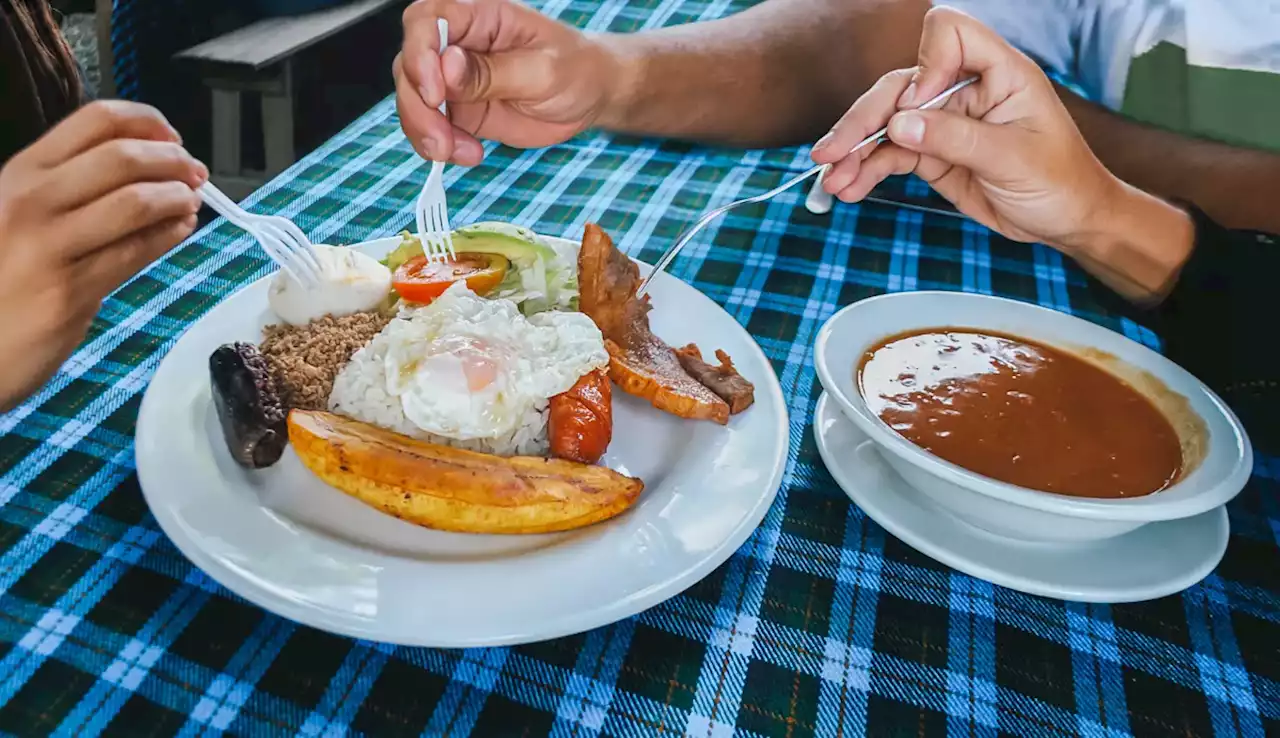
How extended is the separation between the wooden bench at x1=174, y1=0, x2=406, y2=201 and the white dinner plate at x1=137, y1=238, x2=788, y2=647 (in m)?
2.07

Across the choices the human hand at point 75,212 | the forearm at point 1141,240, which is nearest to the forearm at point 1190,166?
the forearm at point 1141,240

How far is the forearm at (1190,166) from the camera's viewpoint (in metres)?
1.86

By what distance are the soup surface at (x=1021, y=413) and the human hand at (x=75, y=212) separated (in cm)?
107

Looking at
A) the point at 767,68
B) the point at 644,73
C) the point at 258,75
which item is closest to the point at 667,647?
the point at 644,73

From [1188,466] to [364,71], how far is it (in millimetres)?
4629

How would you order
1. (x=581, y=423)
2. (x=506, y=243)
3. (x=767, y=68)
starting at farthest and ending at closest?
(x=767, y=68), (x=506, y=243), (x=581, y=423)

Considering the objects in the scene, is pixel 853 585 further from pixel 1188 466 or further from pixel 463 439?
pixel 463 439

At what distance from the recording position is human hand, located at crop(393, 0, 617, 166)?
1.43m

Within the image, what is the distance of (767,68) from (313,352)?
58.7 inches

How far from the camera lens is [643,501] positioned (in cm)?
114

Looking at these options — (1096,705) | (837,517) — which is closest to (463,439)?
(837,517)

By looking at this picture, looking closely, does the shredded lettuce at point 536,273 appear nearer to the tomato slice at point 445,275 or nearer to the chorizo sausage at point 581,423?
the tomato slice at point 445,275

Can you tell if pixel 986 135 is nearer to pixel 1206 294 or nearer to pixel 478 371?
pixel 1206 294

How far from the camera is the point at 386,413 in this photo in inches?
48.9
